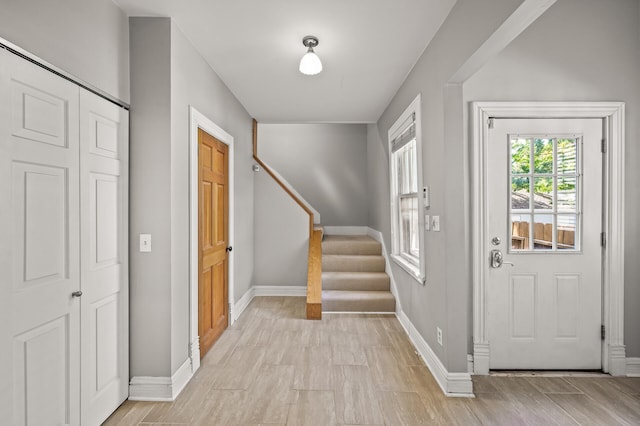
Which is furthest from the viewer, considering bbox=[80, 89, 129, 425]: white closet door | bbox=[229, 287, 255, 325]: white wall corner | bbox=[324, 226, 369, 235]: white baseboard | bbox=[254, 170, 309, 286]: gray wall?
bbox=[324, 226, 369, 235]: white baseboard

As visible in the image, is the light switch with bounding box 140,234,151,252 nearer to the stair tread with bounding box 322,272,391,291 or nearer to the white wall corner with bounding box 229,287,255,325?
the white wall corner with bounding box 229,287,255,325

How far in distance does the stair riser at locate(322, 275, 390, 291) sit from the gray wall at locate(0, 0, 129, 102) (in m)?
3.07

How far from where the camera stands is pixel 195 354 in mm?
2627

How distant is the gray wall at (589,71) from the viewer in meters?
2.57

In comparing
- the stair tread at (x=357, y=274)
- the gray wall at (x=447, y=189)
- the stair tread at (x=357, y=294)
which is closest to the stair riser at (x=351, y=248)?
the stair tread at (x=357, y=274)

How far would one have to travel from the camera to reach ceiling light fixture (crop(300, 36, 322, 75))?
2420 millimetres

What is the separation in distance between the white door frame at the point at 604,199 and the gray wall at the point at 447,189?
0.09 m

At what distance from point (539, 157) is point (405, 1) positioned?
5.03 ft

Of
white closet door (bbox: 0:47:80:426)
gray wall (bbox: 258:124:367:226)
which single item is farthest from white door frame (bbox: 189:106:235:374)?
gray wall (bbox: 258:124:367:226)

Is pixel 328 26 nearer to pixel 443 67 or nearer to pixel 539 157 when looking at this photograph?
pixel 443 67

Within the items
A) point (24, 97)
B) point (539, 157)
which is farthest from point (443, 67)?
point (24, 97)

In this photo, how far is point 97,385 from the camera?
1960 millimetres

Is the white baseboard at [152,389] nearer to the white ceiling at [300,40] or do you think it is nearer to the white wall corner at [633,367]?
the white ceiling at [300,40]

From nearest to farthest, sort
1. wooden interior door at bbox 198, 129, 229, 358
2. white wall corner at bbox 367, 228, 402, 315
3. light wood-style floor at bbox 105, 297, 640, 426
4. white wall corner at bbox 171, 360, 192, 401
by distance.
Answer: light wood-style floor at bbox 105, 297, 640, 426 → white wall corner at bbox 171, 360, 192, 401 → wooden interior door at bbox 198, 129, 229, 358 → white wall corner at bbox 367, 228, 402, 315
